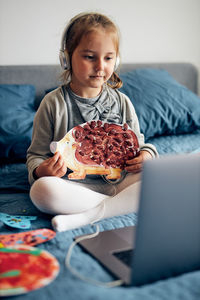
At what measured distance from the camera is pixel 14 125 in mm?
1858

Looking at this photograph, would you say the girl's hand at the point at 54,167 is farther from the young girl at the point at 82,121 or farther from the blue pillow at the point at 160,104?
the blue pillow at the point at 160,104

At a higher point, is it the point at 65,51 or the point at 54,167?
the point at 65,51

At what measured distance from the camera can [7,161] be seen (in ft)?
6.11

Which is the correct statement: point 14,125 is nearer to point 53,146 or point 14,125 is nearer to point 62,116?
point 62,116

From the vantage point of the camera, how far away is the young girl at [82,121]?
1.31 metres

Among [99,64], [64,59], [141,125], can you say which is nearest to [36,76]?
[141,125]

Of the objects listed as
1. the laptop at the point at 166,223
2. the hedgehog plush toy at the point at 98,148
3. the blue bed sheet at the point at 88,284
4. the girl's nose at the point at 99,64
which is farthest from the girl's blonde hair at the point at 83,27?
the laptop at the point at 166,223

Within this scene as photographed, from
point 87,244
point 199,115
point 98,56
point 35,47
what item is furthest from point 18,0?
point 87,244

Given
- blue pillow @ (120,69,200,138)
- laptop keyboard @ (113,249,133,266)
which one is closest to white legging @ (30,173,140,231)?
laptop keyboard @ (113,249,133,266)

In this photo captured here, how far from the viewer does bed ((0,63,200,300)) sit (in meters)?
0.83

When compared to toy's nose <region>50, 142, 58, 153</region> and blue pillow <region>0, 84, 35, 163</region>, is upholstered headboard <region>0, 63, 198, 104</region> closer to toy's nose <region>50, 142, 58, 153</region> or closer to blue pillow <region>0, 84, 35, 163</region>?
blue pillow <region>0, 84, 35, 163</region>

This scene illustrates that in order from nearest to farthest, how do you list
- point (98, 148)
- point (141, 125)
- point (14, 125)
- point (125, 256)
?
point (125, 256) → point (98, 148) → point (14, 125) → point (141, 125)

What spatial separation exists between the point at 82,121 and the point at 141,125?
628mm

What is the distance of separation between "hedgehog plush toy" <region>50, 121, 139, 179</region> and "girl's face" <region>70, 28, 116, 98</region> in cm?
17
